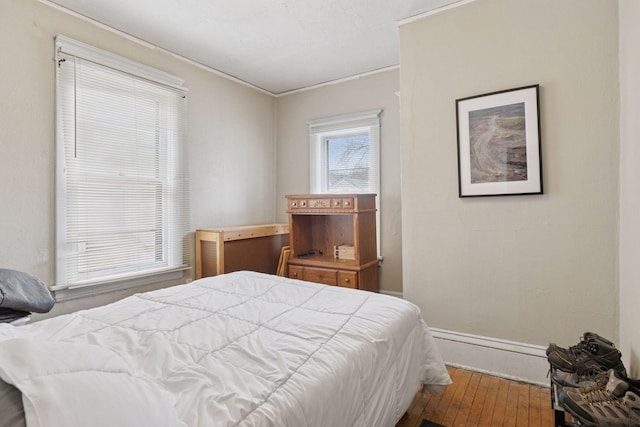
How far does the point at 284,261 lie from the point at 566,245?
2.47 meters

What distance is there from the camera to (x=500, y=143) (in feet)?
7.41

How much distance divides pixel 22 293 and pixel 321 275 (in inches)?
85.3

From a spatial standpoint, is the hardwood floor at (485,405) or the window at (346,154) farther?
the window at (346,154)

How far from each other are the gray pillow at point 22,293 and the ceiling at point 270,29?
1947mm

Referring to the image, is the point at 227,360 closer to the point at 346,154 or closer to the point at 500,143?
the point at 500,143

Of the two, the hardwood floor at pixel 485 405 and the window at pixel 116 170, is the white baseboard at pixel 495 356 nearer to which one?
the hardwood floor at pixel 485 405

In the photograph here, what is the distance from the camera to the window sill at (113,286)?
2.39m

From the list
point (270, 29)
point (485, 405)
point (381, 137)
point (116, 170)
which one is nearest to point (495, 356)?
point (485, 405)

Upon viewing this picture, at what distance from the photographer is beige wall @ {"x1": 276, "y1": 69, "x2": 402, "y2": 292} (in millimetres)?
3449

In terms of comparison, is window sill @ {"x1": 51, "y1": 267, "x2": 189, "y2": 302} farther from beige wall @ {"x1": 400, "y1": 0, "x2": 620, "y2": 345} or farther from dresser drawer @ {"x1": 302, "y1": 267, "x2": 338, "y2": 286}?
beige wall @ {"x1": 400, "y1": 0, "x2": 620, "y2": 345}

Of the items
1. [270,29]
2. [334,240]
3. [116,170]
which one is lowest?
[334,240]

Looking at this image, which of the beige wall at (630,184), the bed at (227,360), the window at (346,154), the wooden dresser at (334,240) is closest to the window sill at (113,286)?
the bed at (227,360)

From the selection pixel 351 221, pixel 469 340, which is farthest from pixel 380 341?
pixel 351 221

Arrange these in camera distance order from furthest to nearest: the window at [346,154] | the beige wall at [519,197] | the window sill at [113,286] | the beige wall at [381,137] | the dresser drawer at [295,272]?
the window at [346,154], the beige wall at [381,137], the dresser drawer at [295,272], the window sill at [113,286], the beige wall at [519,197]
